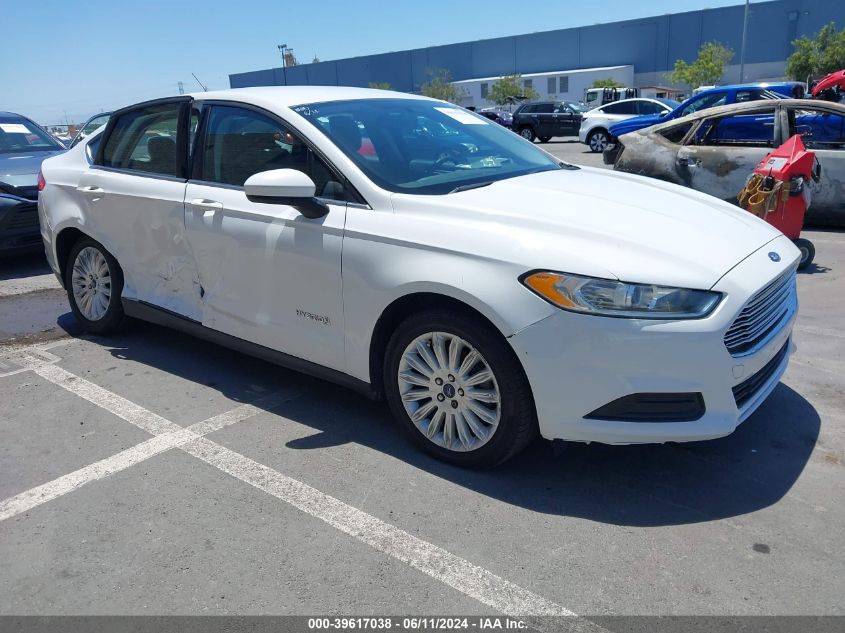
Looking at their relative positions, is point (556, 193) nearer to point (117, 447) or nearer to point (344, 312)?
point (344, 312)

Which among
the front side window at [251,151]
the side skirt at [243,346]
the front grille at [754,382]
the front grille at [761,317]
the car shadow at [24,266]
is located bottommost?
the car shadow at [24,266]

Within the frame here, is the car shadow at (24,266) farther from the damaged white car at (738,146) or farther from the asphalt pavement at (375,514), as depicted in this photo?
the damaged white car at (738,146)

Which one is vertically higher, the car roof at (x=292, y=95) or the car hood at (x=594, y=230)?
the car roof at (x=292, y=95)

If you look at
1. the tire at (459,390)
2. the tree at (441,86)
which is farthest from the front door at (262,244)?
the tree at (441,86)

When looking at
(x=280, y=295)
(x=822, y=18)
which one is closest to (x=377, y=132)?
(x=280, y=295)

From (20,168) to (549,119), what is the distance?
2352 centimetres

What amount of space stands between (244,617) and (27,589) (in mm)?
862

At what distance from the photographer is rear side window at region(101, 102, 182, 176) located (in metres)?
4.55

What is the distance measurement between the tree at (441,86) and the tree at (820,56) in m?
28.7

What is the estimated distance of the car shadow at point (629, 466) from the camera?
9.96 feet

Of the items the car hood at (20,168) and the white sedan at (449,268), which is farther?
the car hood at (20,168)

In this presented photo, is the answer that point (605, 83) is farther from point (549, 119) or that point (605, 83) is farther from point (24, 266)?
point (24, 266)

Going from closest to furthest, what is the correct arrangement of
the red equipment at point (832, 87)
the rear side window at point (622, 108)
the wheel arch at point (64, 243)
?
the wheel arch at point (64, 243), the red equipment at point (832, 87), the rear side window at point (622, 108)

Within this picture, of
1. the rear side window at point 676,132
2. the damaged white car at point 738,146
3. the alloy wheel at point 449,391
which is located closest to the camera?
the alloy wheel at point 449,391
